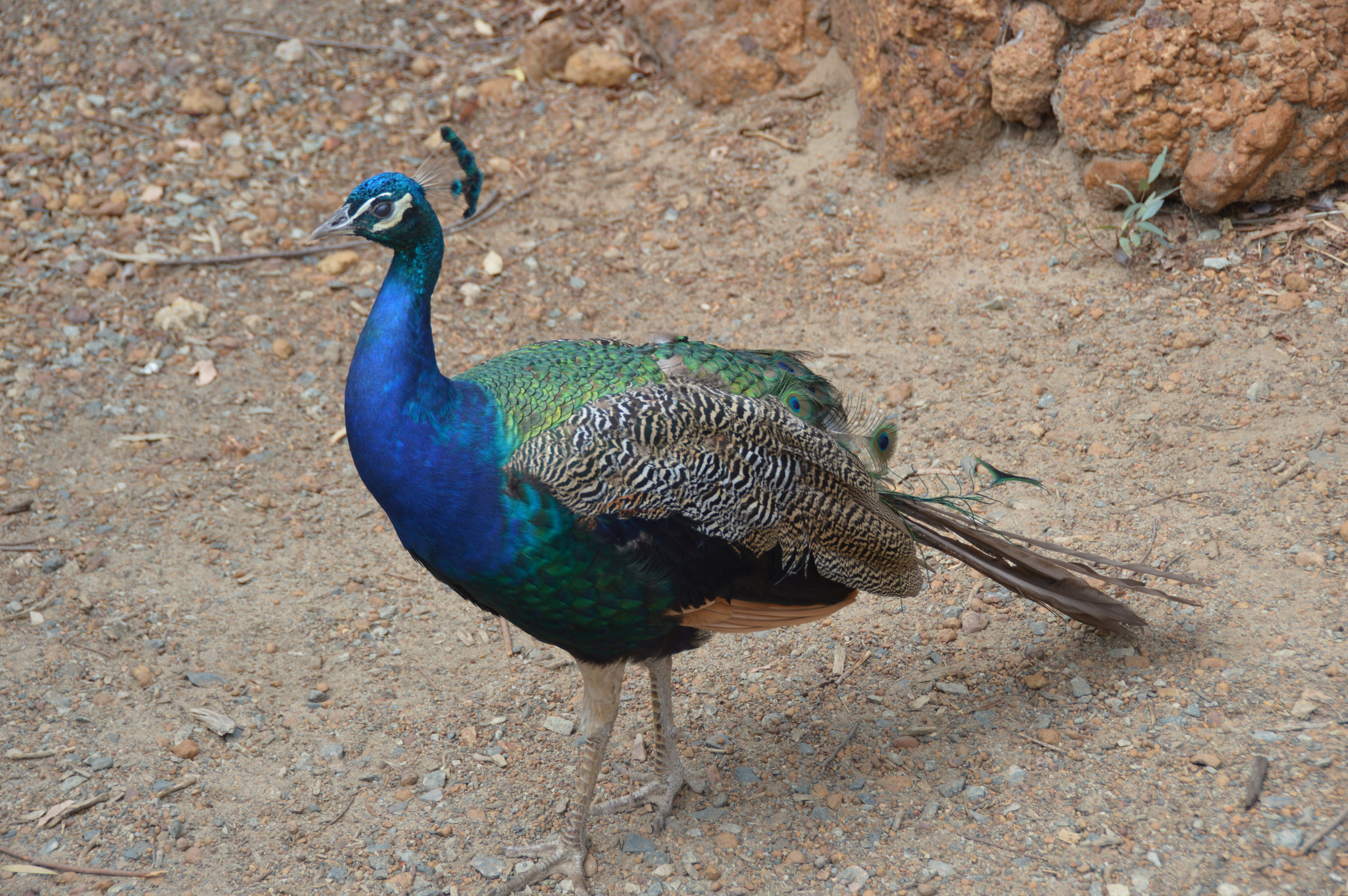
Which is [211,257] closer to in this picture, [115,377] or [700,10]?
[115,377]

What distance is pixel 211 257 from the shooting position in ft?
20.7

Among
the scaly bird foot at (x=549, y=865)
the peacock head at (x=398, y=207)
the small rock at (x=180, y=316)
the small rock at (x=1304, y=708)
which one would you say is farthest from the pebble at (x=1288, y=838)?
the small rock at (x=180, y=316)

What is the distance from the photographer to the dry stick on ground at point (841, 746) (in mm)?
3822

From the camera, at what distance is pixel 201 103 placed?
23.0ft

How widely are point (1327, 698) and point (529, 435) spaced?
8.20 ft

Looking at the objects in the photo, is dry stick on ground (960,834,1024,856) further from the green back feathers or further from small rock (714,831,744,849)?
the green back feathers

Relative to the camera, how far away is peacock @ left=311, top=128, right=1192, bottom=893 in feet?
9.84

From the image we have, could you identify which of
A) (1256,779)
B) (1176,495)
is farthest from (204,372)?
(1256,779)

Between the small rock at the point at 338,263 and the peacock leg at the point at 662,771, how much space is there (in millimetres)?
3627

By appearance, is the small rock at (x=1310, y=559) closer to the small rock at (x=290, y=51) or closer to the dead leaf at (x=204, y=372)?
the dead leaf at (x=204, y=372)

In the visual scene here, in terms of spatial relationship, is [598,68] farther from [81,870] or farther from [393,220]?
[81,870]

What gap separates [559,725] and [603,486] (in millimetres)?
1505

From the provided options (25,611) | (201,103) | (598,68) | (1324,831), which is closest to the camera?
(1324,831)

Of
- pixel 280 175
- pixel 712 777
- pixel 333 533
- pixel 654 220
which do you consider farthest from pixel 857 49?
pixel 712 777
